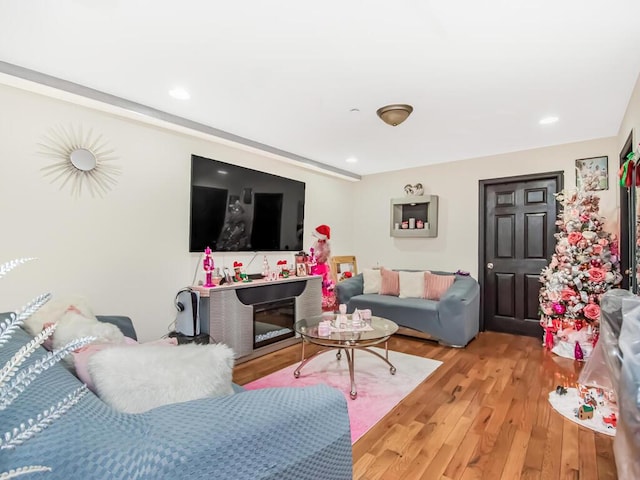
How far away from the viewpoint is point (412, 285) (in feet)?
15.1

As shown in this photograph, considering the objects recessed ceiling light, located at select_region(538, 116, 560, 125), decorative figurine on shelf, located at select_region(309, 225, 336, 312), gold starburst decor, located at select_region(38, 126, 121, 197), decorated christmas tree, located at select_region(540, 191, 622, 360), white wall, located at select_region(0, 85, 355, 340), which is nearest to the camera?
white wall, located at select_region(0, 85, 355, 340)

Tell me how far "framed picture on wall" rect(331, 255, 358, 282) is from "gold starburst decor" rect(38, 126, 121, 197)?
3261 millimetres

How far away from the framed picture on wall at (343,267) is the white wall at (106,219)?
198 cm

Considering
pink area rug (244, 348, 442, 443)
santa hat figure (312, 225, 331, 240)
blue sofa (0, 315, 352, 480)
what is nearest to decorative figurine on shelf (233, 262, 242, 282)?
pink area rug (244, 348, 442, 443)

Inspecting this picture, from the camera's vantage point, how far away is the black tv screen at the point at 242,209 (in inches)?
137

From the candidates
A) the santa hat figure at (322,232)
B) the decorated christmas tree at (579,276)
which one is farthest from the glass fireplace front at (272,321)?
the decorated christmas tree at (579,276)

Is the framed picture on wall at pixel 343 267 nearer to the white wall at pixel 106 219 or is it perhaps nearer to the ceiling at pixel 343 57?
the white wall at pixel 106 219

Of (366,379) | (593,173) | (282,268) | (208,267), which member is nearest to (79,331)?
(208,267)

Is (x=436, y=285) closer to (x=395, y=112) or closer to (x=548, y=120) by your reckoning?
(x=548, y=120)

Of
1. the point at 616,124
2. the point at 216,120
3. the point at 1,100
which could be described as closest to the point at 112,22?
the point at 1,100

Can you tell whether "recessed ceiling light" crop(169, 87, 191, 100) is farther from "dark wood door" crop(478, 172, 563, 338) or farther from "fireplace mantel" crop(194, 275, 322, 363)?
"dark wood door" crop(478, 172, 563, 338)

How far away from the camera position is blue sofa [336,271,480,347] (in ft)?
12.8

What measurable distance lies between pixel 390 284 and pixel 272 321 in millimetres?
1785

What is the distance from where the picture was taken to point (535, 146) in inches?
165
